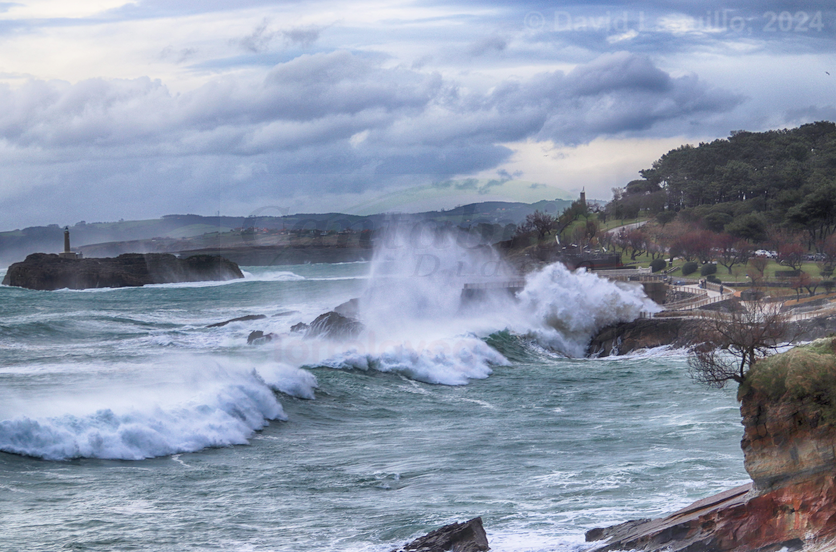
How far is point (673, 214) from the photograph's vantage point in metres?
98.8

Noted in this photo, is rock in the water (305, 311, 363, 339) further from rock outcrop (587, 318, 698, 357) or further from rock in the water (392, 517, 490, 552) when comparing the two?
rock in the water (392, 517, 490, 552)

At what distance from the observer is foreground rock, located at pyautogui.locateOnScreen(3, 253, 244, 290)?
75562 millimetres

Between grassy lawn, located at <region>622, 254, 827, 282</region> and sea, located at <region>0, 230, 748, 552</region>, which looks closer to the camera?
sea, located at <region>0, 230, 748, 552</region>

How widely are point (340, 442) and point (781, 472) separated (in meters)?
11.4

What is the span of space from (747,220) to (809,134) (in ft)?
175

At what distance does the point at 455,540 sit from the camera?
1029 centimetres

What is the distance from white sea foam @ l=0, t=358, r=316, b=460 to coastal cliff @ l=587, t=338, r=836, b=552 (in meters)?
11.4

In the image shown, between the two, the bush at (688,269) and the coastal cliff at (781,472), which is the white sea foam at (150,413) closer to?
the coastal cliff at (781,472)

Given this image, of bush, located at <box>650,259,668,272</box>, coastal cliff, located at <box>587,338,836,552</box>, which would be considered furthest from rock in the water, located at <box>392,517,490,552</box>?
bush, located at <box>650,259,668,272</box>

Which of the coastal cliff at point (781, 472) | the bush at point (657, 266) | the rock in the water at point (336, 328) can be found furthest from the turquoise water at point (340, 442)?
the bush at point (657, 266)

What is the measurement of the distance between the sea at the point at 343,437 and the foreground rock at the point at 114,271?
130 ft

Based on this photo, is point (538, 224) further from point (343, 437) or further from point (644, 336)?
point (343, 437)

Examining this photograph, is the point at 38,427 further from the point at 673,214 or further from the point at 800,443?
the point at 673,214

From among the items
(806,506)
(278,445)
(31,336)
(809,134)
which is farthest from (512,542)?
(809,134)
